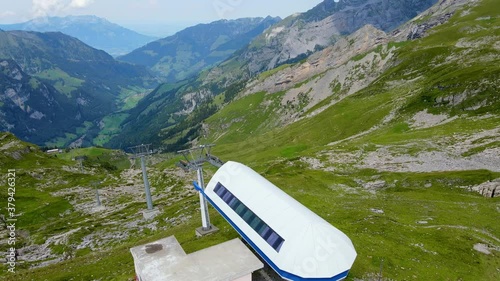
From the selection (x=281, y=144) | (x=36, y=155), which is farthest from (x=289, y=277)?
(x=36, y=155)

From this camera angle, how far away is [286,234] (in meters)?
34.9

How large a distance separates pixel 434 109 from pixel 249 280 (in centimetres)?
11780

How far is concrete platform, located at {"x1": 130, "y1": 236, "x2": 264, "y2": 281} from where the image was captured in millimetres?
34375

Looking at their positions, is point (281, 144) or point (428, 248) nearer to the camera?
point (428, 248)

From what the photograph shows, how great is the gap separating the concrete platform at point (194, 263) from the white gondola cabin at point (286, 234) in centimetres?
209

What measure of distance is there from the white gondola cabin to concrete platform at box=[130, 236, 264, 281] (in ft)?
6.84

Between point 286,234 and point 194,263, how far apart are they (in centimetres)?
1016

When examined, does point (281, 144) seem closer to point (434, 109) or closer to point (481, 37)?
point (434, 109)

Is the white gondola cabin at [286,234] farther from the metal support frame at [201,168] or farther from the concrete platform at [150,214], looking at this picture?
the concrete platform at [150,214]

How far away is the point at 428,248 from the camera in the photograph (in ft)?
144

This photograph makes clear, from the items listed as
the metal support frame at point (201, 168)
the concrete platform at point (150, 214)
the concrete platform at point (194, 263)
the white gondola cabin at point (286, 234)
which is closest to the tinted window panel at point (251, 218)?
the white gondola cabin at point (286, 234)

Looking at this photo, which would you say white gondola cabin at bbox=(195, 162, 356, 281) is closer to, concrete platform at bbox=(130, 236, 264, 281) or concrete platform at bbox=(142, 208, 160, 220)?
concrete platform at bbox=(130, 236, 264, 281)

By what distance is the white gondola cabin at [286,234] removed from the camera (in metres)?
32.7

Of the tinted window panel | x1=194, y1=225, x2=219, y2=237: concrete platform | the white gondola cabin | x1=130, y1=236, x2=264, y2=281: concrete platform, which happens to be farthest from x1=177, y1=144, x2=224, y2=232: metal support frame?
x1=130, y1=236, x2=264, y2=281: concrete platform
